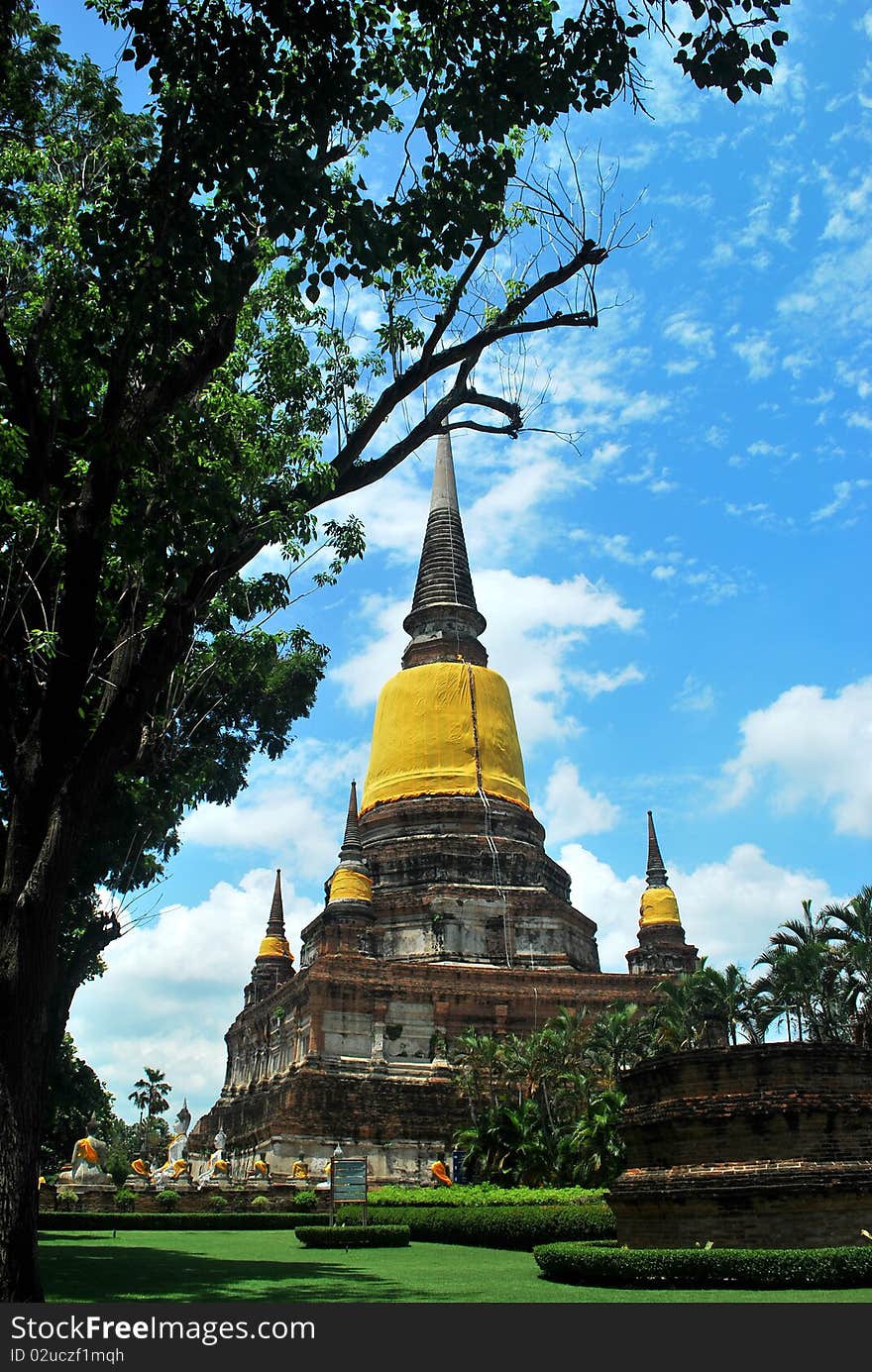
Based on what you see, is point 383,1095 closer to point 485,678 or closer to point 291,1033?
point 291,1033

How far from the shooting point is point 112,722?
32.0 feet

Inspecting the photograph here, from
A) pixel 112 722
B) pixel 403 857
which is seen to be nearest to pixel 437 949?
pixel 403 857

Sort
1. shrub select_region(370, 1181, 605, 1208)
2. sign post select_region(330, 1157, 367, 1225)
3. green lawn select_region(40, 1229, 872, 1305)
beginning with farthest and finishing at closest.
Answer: shrub select_region(370, 1181, 605, 1208)
sign post select_region(330, 1157, 367, 1225)
green lawn select_region(40, 1229, 872, 1305)

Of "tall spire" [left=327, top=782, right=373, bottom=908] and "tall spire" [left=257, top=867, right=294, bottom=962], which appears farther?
"tall spire" [left=257, top=867, right=294, bottom=962]

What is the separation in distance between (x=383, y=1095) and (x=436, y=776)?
1345 centimetres

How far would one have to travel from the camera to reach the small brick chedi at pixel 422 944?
33.8 metres

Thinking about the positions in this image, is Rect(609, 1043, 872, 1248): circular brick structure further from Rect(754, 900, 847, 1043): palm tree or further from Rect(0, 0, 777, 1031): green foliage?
Rect(754, 900, 847, 1043): palm tree

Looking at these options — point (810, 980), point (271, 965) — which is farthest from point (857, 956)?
point (271, 965)

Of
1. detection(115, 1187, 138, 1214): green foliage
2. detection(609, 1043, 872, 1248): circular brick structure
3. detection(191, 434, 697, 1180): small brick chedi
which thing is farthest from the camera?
detection(191, 434, 697, 1180): small brick chedi

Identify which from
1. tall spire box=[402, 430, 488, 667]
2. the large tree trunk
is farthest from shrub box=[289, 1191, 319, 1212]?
tall spire box=[402, 430, 488, 667]

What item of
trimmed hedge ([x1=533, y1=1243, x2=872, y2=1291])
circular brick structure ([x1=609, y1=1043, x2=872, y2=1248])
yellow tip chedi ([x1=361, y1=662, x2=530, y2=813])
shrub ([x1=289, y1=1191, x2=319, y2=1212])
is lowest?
shrub ([x1=289, y1=1191, x2=319, y2=1212])

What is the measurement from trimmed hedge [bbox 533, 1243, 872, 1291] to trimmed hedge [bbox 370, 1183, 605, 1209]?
32.6 ft

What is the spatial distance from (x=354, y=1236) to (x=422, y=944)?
20.2 metres

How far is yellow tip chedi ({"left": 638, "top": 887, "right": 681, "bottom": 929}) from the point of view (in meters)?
43.2
